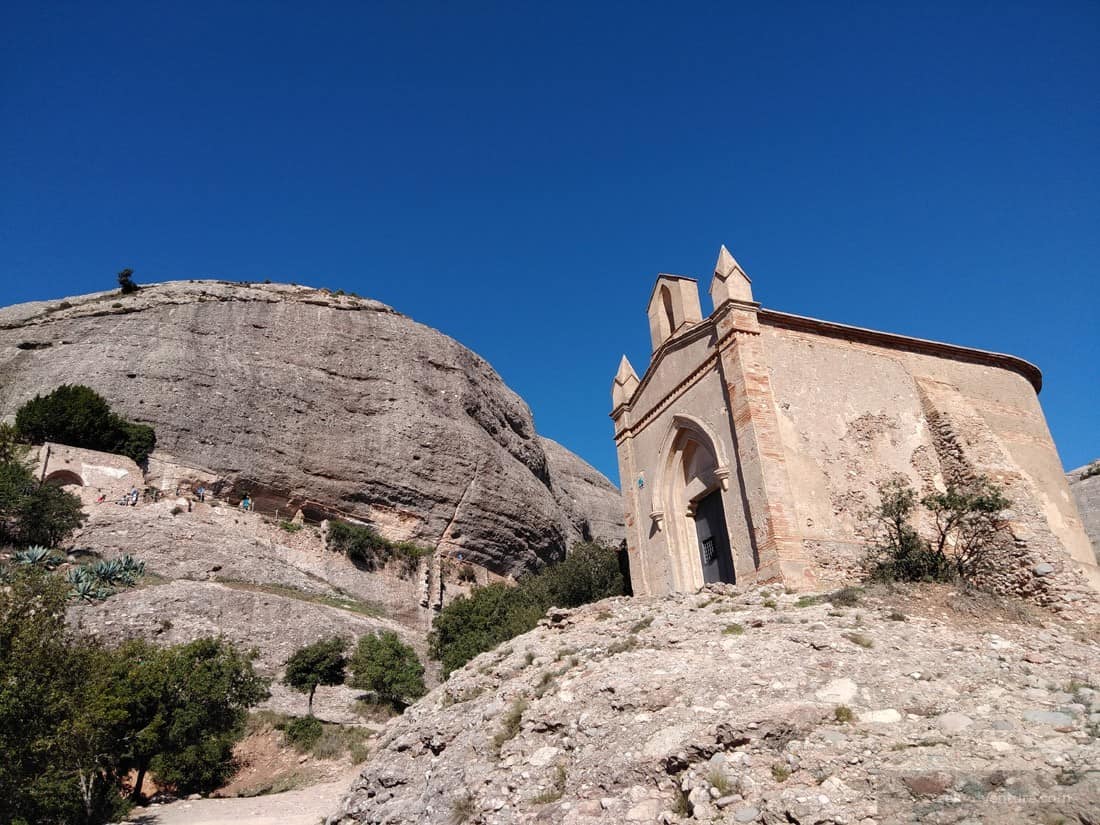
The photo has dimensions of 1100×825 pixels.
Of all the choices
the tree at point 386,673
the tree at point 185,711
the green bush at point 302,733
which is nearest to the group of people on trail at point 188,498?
the tree at point 386,673

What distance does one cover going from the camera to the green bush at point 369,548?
34594mm

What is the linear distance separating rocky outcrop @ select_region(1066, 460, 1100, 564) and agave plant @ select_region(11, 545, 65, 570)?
31.5 m

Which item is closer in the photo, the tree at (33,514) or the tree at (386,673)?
the tree at (386,673)

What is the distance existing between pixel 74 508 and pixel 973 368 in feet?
91.7

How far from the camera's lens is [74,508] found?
26531mm

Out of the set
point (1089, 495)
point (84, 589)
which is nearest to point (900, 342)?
point (1089, 495)

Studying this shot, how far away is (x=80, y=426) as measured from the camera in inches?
1243

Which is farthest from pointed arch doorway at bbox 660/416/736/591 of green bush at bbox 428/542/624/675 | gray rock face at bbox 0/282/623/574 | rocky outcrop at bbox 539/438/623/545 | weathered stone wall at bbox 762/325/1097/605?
rocky outcrop at bbox 539/438/623/545

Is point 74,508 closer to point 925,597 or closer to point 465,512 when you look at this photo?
point 465,512

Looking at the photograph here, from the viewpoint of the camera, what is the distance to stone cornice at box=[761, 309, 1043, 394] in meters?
14.7

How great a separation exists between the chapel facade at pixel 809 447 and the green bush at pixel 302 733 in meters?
8.69

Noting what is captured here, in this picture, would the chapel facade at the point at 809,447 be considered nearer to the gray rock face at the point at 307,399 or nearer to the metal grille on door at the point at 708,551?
the metal grille on door at the point at 708,551

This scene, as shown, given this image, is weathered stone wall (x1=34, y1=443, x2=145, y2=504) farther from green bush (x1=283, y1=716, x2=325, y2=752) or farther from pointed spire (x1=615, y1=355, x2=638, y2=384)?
pointed spire (x1=615, y1=355, x2=638, y2=384)

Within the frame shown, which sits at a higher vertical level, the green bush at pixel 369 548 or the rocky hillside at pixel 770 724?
the green bush at pixel 369 548
